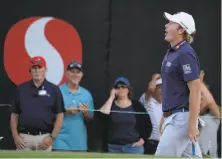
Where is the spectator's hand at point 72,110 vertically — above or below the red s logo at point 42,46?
below

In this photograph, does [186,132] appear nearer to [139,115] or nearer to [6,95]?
[139,115]

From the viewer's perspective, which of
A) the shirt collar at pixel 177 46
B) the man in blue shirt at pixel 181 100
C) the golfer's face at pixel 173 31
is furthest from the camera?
the golfer's face at pixel 173 31

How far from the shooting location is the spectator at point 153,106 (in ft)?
26.6

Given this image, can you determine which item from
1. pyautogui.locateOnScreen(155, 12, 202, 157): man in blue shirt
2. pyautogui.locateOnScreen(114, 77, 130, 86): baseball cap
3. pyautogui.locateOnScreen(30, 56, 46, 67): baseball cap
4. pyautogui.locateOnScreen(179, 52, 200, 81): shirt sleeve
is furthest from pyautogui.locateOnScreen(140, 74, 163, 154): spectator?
pyautogui.locateOnScreen(179, 52, 200, 81): shirt sleeve

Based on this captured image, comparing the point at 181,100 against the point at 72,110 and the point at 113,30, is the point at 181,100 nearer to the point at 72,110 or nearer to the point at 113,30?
the point at 72,110

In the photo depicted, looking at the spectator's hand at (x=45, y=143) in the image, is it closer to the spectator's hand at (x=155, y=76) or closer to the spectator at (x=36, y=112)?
the spectator at (x=36, y=112)

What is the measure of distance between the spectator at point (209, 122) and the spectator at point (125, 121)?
725 mm

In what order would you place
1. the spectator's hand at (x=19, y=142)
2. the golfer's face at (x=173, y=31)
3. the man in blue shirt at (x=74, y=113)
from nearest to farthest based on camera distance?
the golfer's face at (x=173, y=31) → the spectator's hand at (x=19, y=142) → the man in blue shirt at (x=74, y=113)

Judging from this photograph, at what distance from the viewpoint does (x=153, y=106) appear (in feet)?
26.8

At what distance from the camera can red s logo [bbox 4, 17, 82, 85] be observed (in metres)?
8.03

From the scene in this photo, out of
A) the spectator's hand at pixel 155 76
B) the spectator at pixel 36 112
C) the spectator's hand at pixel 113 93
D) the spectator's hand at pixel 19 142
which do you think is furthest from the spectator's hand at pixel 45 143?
the spectator's hand at pixel 155 76

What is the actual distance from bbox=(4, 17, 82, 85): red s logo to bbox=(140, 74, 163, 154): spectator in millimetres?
951

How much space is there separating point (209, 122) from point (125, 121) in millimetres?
1169

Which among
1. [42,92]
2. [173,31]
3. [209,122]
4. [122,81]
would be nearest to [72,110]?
[42,92]
